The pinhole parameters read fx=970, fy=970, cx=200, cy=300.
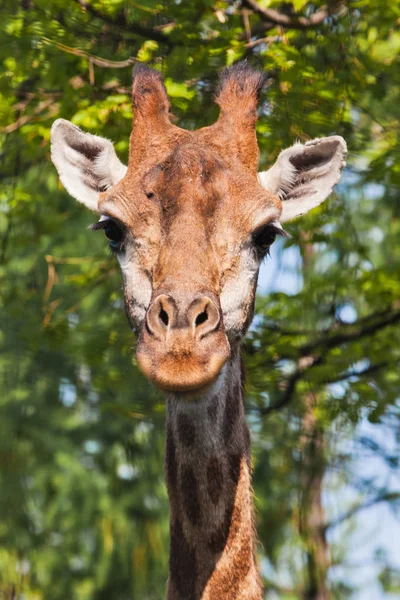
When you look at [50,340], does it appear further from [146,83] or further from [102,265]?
[146,83]

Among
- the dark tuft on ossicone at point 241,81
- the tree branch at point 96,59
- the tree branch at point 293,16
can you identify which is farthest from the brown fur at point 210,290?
the tree branch at point 293,16

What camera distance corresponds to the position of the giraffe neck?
687 centimetres

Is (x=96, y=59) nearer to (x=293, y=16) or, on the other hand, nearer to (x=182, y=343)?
(x=293, y=16)

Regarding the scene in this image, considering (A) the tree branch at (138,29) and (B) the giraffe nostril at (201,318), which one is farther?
(A) the tree branch at (138,29)

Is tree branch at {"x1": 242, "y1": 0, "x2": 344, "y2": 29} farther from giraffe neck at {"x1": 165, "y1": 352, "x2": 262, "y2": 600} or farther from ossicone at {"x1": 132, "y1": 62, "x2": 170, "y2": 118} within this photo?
giraffe neck at {"x1": 165, "y1": 352, "x2": 262, "y2": 600}

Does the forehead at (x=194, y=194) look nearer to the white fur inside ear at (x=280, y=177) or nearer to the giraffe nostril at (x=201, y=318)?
the white fur inside ear at (x=280, y=177)

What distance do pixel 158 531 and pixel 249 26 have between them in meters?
11.0

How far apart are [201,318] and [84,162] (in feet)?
8.97

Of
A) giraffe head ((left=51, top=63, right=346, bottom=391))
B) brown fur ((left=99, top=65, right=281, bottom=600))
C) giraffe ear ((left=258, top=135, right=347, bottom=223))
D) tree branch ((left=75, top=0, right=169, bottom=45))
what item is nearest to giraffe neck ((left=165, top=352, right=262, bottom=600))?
brown fur ((left=99, top=65, right=281, bottom=600))

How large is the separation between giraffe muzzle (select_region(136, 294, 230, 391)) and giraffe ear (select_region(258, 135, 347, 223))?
2.21 metres

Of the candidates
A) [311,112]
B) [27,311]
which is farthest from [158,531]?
[311,112]

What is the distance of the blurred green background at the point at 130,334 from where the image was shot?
9836mm

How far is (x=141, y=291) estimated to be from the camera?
→ 22.6 feet

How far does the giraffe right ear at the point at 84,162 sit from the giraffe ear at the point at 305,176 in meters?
1.26
